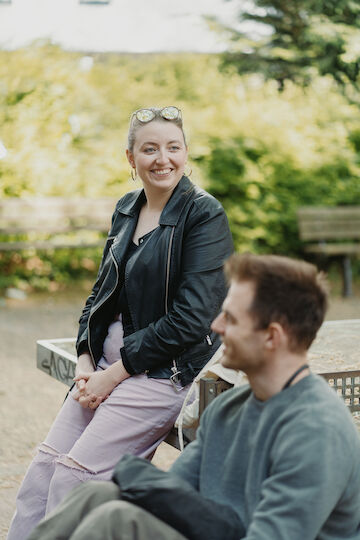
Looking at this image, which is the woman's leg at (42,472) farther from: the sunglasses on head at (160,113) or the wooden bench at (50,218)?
the wooden bench at (50,218)

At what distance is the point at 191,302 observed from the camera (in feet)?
10.4

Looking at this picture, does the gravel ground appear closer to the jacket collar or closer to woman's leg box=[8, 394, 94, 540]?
woman's leg box=[8, 394, 94, 540]

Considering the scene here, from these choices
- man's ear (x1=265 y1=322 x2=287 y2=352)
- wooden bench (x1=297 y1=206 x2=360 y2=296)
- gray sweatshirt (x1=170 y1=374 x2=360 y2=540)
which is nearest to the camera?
gray sweatshirt (x1=170 y1=374 x2=360 y2=540)

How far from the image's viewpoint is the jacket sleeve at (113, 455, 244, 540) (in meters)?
2.17

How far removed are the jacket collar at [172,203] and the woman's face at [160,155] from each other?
42 mm

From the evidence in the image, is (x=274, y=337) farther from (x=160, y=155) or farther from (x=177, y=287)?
(x=160, y=155)

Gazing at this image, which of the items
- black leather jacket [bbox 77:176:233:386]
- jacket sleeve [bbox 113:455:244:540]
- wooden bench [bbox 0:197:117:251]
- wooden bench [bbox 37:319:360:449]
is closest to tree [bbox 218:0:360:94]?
wooden bench [bbox 0:197:117:251]

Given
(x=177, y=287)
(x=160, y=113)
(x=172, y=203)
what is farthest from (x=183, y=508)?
(x=160, y=113)

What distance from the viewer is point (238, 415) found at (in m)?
2.33

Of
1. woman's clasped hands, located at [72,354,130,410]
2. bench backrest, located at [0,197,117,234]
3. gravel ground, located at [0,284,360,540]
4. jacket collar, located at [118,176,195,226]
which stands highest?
jacket collar, located at [118,176,195,226]

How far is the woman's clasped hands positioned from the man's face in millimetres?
1079

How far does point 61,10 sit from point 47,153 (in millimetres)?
4401

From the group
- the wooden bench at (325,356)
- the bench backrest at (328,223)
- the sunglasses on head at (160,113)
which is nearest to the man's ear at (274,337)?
the wooden bench at (325,356)

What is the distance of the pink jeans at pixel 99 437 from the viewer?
312 cm
